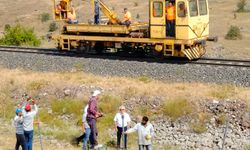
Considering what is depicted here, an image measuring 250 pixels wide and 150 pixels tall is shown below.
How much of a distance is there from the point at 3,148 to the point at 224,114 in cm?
692

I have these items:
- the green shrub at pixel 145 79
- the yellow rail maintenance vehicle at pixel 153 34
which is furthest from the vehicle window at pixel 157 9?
the green shrub at pixel 145 79

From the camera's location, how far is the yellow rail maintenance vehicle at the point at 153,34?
20906 millimetres

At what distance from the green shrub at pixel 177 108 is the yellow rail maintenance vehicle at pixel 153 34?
202 inches

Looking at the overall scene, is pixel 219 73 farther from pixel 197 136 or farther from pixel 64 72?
pixel 64 72

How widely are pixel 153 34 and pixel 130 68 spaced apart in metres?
2.54

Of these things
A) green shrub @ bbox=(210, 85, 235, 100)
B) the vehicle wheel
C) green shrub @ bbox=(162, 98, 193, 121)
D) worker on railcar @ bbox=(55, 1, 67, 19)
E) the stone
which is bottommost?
green shrub @ bbox=(162, 98, 193, 121)

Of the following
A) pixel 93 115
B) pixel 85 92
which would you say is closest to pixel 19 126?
pixel 93 115

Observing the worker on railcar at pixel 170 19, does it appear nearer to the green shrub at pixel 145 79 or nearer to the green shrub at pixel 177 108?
the green shrub at pixel 145 79

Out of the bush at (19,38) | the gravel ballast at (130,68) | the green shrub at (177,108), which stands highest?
the bush at (19,38)

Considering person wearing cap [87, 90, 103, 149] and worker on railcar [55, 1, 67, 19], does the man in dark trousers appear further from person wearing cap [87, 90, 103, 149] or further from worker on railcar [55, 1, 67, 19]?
person wearing cap [87, 90, 103, 149]

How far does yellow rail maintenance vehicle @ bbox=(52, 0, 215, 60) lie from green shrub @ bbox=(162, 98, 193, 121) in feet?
16.9

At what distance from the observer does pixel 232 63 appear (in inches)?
787

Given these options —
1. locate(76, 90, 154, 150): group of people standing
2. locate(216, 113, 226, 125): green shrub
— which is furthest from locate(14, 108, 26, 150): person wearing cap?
locate(216, 113, 226, 125): green shrub

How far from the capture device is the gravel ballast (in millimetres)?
17844
